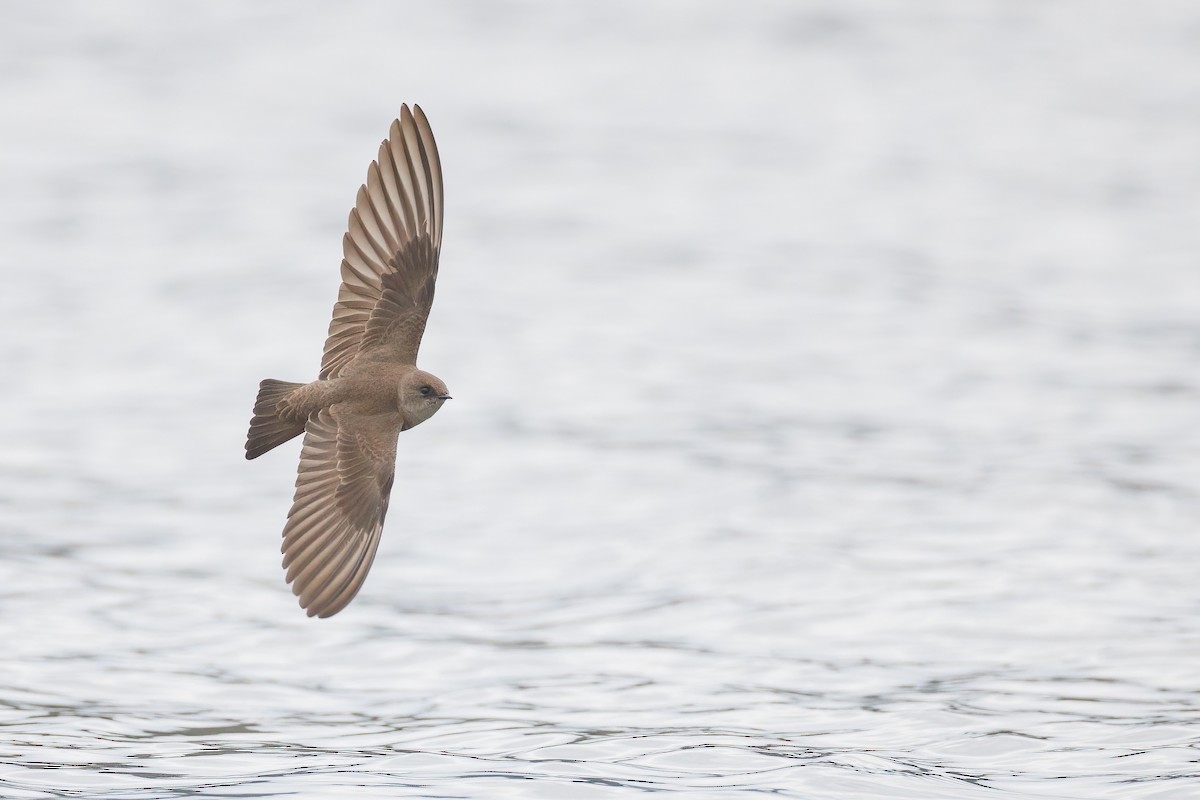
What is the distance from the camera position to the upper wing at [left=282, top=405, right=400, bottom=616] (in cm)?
477

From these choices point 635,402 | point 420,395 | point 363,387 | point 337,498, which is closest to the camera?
point 420,395

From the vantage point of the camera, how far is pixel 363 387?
473cm

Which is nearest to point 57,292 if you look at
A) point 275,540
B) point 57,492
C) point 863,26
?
point 57,492

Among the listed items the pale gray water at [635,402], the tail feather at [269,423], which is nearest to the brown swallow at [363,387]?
the tail feather at [269,423]

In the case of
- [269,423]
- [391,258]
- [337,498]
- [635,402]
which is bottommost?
[337,498]

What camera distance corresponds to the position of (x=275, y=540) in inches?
346

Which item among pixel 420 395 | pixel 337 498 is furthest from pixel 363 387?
pixel 337 498

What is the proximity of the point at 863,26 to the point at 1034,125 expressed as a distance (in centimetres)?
299

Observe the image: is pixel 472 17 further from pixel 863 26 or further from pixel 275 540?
pixel 275 540

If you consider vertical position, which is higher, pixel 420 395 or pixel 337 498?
pixel 420 395

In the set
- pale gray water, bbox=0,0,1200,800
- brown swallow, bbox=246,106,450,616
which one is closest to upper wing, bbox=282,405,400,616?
brown swallow, bbox=246,106,450,616

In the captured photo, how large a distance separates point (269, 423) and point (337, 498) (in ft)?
0.88

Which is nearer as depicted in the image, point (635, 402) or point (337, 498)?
point (337, 498)

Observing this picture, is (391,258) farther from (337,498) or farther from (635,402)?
(635,402)
